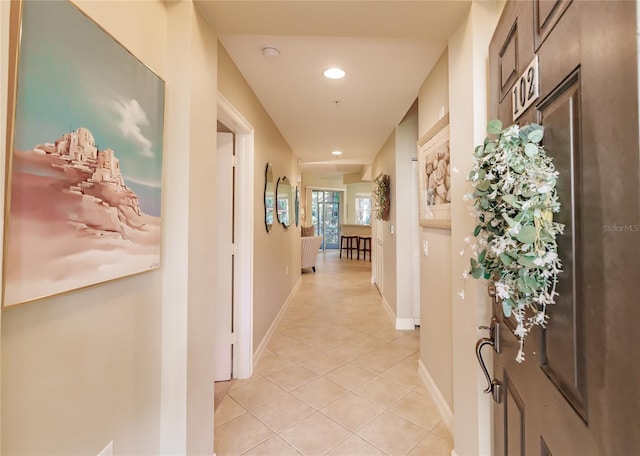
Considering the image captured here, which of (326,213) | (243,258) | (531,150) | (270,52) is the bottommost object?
(243,258)

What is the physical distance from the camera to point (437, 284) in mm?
2072

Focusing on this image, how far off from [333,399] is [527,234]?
2.00 meters

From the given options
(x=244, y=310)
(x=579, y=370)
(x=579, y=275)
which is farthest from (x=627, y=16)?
(x=244, y=310)

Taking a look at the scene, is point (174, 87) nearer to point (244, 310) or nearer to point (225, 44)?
point (225, 44)

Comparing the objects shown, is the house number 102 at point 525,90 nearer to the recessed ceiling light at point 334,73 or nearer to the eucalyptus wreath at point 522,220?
the eucalyptus wreath at point 522,220

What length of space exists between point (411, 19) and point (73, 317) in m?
1.81

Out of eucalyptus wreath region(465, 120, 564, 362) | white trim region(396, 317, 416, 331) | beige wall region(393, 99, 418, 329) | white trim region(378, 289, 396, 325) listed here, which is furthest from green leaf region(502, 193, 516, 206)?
white trim region(378, 289, 396, 325)

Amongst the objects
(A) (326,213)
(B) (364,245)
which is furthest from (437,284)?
(A) (326,213)

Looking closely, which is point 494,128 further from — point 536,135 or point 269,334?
point 269,334

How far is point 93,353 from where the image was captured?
0.93 metres

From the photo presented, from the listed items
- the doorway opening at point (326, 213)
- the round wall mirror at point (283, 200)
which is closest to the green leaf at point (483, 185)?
the round wall mirror at point (283, 200)

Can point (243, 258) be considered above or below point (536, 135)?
below

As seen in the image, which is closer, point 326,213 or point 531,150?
point 531,150

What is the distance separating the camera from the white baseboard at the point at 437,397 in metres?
1.85
